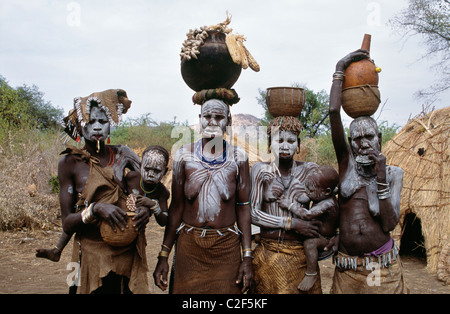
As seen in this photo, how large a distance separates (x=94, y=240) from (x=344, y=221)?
72.3 inches

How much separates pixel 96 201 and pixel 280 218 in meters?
1.33

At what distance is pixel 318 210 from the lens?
8.98ft

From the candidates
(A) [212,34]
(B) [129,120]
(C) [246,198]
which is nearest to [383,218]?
(C) [246,198]

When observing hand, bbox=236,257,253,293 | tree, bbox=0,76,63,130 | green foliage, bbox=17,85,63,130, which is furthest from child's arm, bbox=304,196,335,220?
green foliage, bbox=17,85,63,130

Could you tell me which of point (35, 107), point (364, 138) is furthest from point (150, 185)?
point (35, 107)

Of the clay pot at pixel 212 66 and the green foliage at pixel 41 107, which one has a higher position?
the green foliage at pixel 41 107

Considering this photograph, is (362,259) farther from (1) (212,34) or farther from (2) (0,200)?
(2) (0,200)

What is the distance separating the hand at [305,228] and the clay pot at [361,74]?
3.46ft

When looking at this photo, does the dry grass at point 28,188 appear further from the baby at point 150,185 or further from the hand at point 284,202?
the hand at point 284,202

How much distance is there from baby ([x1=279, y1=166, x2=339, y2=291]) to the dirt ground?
226cm

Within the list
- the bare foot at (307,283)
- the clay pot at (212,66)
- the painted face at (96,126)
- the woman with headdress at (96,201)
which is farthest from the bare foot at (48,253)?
the bare foot at (307,283)

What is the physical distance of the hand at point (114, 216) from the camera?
7.75 ft

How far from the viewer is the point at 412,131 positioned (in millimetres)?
6645

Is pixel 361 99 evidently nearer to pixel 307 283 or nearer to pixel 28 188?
pixel 307 283
